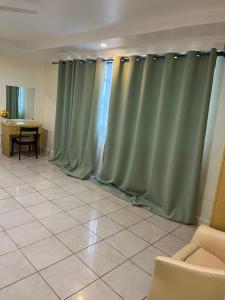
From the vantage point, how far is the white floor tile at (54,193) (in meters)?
3.41

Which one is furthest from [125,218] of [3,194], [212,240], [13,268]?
[3,194]

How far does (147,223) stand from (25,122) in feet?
12.6

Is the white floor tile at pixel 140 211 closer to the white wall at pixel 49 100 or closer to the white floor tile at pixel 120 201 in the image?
the white floor tile at pixel 120 201

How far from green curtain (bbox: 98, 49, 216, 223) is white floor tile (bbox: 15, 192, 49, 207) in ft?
3.69

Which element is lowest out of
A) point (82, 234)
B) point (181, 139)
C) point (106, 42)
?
point (82, 234)

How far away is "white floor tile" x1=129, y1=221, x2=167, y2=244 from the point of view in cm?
263

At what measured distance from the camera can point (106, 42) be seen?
3.15 metres

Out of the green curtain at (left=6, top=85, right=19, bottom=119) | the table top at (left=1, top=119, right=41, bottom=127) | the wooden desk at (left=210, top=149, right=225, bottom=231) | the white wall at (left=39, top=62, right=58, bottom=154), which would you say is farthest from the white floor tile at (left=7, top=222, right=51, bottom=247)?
the green curtain at (left=6, top=85, right=19, bottom=119)

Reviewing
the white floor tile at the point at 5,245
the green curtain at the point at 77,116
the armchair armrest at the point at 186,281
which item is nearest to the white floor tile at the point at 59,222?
the white floor tile at the point at 5,245

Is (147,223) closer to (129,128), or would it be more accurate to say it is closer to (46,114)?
(129,128)

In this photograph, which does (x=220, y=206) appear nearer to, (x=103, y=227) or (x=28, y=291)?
(x=103, y=227)

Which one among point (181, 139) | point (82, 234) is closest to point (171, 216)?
point (181, 139)

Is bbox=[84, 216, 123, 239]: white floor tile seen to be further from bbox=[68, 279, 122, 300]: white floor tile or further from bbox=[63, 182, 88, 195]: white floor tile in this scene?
bbox=[63, 182, 88, 195]: white floor tile

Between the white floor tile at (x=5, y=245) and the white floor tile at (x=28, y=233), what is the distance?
0.15ft
